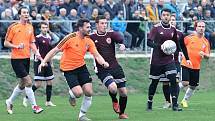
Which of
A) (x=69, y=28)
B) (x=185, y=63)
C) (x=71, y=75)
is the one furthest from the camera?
(x=69, y=28)

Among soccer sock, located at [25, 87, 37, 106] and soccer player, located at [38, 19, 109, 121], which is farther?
soccer sock, located at [25, 87, 37, 106]

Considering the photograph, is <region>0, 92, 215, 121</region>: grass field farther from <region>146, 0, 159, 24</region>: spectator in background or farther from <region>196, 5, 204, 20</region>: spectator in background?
<region>196, 5, 204, 20</region>: spectator in background

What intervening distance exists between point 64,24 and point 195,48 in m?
7.68

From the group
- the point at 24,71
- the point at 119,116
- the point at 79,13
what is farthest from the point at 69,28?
the point at 119,116

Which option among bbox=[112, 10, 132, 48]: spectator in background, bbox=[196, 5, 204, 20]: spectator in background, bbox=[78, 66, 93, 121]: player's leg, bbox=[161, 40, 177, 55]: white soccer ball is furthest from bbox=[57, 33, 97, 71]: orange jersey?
bbox=[196, 5, 204, 20]: spectator in background

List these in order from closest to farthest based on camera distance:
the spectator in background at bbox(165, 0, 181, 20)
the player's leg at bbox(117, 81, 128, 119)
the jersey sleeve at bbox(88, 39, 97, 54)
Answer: the jersey sleeve at bbox(88, 39, 97, 54)
the player's leg at bbox(117, 81, 128, 119)
the spectator in background at bbox(165, 0, 181, 20)

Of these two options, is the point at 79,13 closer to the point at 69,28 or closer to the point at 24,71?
the point at 69,28

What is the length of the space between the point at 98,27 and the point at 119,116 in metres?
2.16

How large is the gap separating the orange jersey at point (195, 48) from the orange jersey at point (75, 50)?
18.0 ft

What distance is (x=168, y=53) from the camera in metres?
19.1

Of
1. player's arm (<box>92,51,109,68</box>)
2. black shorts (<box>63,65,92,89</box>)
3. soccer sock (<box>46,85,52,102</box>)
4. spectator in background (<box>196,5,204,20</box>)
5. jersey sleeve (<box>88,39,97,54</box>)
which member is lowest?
soccer sock (<box>46,85,52,102</box>)

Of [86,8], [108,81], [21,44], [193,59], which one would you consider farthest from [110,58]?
[86,8]

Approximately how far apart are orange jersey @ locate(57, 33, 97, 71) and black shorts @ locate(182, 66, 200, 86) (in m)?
5.39

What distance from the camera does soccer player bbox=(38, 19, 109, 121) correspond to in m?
16.5
